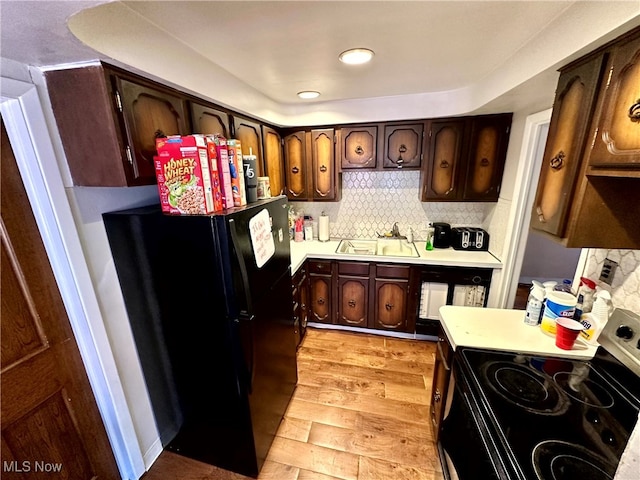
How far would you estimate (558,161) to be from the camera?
1134mm

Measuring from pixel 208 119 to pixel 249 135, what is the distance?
492 millimetres

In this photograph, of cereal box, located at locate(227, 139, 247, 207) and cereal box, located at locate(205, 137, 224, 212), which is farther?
cereal box, located at locate(227, 139, 247, 207)

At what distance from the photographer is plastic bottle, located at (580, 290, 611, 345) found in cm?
115

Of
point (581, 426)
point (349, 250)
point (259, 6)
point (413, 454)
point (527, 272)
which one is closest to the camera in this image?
point (581, 426)

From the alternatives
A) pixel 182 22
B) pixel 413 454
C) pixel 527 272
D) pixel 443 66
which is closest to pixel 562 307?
pixel 413 454

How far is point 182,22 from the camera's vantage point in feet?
3.56

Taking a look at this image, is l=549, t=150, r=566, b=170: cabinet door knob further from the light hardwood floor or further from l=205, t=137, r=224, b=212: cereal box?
the light hardwood floor

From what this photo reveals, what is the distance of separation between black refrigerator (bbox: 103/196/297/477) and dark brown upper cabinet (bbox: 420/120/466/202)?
1514 millimetres

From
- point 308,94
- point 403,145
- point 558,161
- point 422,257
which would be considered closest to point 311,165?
point 308,94

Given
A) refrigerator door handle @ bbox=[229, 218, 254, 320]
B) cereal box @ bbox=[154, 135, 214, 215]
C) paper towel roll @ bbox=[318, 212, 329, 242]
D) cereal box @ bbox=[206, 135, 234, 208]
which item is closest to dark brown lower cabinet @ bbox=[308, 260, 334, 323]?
paper towel roll @ bbox=[318, 212, 329, 242]

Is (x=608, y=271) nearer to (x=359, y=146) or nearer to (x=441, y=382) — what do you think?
(x=441, y=382)

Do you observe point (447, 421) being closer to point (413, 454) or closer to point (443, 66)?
point (413, 454)

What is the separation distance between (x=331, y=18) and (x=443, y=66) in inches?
36.9

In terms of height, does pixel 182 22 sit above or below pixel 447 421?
above
